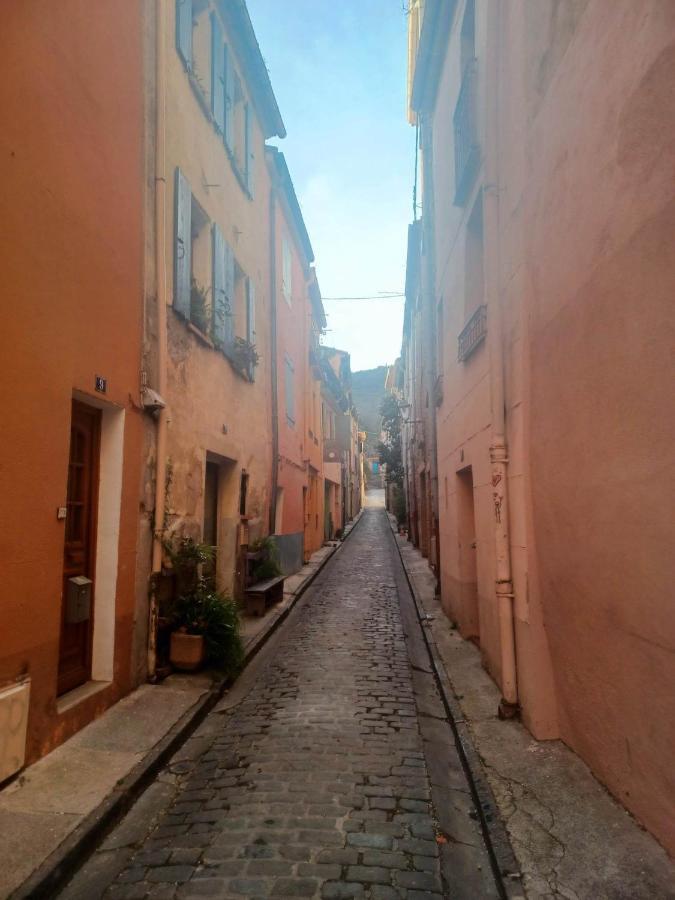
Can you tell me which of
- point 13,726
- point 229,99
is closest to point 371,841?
point 13,726

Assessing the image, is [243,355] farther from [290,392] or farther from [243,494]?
[290,392]

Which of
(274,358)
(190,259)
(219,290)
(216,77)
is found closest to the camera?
(190,259)

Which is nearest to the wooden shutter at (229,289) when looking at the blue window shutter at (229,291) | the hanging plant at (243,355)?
the blue window shutter at (229,291)

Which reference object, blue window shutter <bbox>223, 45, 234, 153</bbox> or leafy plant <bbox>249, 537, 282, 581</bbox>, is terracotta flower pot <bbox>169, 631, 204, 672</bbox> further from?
blue window shutter <bbox>223, 45, 234, 153</bbox>

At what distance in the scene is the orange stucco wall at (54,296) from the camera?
12.4 ft

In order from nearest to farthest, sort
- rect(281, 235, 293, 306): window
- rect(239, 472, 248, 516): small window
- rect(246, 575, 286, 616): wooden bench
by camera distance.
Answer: rect(246, 575, 286, 616): wooden bench → rect(239, 472, 248, 516): small window → rect(281, 235, 293, 306): window

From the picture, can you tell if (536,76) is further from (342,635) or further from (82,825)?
(342,635)

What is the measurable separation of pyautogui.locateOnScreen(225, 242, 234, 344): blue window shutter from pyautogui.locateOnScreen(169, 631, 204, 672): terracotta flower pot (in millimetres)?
4134

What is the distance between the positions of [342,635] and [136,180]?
19.0 feet

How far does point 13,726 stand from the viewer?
362 centimetres

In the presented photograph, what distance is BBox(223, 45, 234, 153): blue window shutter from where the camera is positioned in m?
8.94

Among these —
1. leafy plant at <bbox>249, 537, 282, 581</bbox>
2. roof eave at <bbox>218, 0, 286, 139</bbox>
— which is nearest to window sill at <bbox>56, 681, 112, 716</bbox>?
leafy plant at <bbox>249, 537, 282, 581</bbox>

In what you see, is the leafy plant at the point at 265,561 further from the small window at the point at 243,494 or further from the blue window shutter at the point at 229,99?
the blue window shutter at the point at 229,99

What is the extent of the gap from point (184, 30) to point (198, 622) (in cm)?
681
